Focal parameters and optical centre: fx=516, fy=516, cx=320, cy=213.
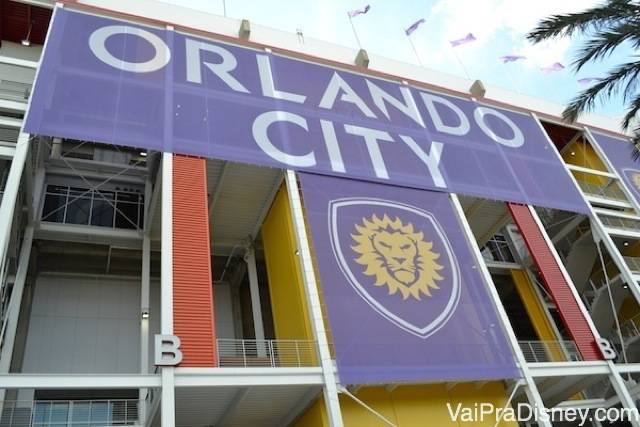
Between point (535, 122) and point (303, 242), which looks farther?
point (535, 122)

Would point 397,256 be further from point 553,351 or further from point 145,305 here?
point 553,351

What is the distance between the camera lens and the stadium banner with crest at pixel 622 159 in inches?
1116

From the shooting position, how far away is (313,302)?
51.2 ft

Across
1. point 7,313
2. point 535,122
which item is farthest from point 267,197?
point 535,122

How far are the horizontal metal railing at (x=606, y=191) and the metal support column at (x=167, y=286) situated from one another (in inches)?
896

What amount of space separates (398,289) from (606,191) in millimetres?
17823

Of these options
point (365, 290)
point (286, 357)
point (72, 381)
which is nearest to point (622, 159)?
point (365, 290)

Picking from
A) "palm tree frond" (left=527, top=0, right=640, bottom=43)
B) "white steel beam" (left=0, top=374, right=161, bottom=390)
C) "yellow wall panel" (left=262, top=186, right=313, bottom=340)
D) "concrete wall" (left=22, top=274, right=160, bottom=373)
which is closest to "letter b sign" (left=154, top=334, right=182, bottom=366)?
"white steel beam" (left=0, top=374, right=161, bottom=390)

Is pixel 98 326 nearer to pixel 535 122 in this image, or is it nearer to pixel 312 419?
pixel 312 419

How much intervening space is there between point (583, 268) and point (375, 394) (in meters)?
17.3

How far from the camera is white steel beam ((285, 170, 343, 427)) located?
45.3 ft

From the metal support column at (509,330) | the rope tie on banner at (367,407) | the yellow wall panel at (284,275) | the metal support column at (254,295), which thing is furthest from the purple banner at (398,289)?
the metal support column at (254,295)

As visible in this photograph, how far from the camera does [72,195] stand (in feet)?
74.0

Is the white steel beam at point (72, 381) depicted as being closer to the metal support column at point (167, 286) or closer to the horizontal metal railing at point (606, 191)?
the metal support column at point (167, 286)
